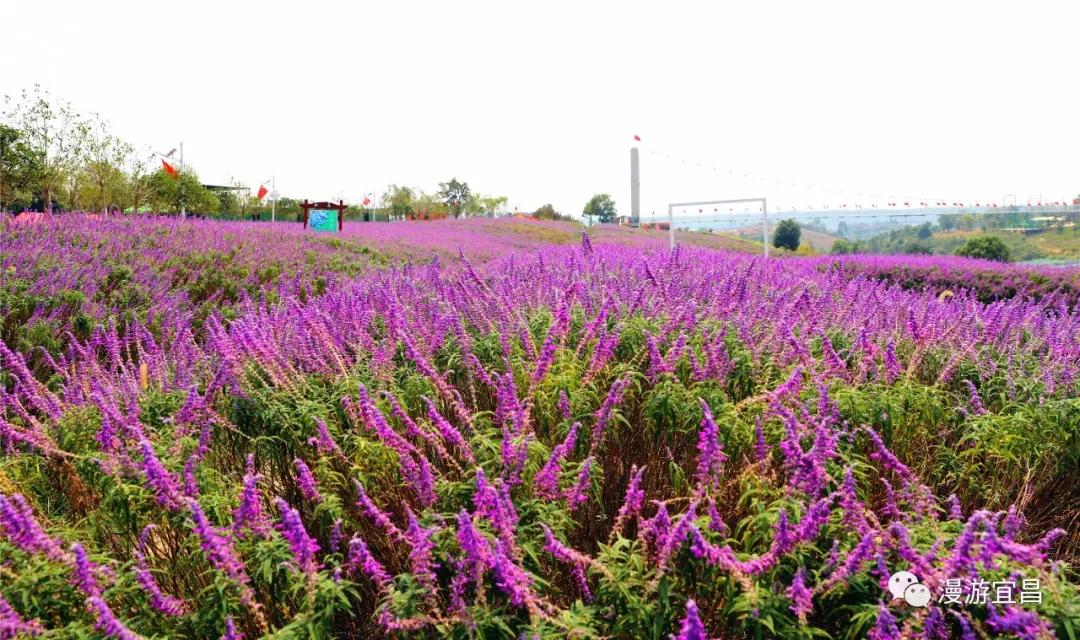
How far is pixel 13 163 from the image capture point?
1037 inches

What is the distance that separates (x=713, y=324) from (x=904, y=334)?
1.58 metres

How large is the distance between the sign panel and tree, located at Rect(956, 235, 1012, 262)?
68.6 feet

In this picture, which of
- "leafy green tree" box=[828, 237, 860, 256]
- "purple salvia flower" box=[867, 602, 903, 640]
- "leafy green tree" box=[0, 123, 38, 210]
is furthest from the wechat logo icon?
"leafy green tree" box=[0, 123, 38, 210]

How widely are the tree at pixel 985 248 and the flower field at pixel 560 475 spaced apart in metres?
22.6

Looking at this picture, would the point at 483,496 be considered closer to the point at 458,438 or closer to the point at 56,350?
the point at 458,438

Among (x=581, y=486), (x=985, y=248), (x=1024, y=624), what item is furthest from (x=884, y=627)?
(x=985, y=248)

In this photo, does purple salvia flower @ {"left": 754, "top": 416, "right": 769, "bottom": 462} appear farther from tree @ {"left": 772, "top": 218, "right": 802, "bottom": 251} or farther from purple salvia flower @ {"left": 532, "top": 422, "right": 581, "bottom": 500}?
tree @ {"left": 772, "top": 218, "right": 802, "bottom": 251}

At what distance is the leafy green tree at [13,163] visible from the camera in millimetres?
26047

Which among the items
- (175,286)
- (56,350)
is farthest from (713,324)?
(175,286)

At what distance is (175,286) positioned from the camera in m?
9.52

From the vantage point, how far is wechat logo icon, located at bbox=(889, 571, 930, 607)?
2102 millimetres

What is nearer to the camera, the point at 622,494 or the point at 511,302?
the point at 622,494

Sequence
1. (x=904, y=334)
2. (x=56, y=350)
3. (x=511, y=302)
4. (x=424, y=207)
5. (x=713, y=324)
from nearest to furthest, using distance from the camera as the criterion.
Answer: (x=713, y=324) < (x=511, y=302) < (x=904, y=334) < (x=56, y=350) < (x=424, y=207)

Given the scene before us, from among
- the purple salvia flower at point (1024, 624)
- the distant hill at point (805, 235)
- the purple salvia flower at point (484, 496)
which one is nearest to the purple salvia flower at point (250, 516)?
the purple salvia flower at point (484, 496)
